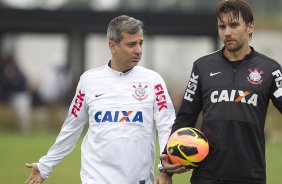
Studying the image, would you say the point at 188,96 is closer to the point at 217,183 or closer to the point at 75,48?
the point at 217,183

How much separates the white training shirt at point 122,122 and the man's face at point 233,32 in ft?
3.16

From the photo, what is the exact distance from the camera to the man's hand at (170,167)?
6545 mm

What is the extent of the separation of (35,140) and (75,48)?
7.01 metres

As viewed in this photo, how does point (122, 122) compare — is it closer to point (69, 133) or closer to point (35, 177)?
point (69, 133)

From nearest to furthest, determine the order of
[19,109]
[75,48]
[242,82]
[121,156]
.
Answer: [242,82]
[121,156]
[19,109]
[75,48]

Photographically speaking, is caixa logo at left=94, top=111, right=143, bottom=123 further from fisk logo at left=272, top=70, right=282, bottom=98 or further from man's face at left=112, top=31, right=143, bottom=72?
fisk logo at left=272, top=70, right=282, bottom=98

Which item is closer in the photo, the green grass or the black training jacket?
the black training jacket

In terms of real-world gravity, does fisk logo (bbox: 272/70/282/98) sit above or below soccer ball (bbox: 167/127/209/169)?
above

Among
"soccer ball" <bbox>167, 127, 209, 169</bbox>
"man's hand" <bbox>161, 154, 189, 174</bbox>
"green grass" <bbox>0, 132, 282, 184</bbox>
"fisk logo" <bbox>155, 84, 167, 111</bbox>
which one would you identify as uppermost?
"fisk logo" <bbox>155, 84, 167, 111</bbox>

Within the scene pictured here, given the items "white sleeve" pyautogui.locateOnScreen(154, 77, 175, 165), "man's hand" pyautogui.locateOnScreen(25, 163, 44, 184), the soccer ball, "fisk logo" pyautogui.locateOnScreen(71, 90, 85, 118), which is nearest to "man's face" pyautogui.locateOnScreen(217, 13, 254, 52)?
the soccer ball

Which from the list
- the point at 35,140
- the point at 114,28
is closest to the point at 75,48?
the point at 35,140

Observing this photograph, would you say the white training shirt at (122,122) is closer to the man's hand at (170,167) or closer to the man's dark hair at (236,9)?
the man's hand at (170,167)

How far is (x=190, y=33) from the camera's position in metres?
28.0

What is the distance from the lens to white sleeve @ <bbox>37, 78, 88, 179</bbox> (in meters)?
7.37
